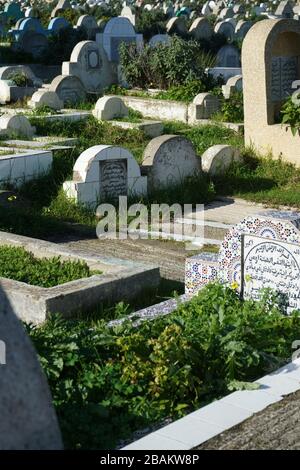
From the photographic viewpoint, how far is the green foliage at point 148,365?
14.0 ft

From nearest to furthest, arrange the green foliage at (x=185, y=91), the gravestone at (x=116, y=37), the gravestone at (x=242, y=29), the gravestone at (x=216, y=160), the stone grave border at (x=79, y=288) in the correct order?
1. the stone grave border at (x=79, y=288)
2. the gravestone at (x=216, y=160)
3. the green foliage at (x=185, y=91)
4. the gravestone at (x=116, y=37)
5. the gravestone at (x=242, y=29)

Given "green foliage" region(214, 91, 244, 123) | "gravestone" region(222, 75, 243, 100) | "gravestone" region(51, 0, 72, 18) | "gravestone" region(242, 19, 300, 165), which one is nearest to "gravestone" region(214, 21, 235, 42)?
"gravestone" region(51, 0, 72, 18)

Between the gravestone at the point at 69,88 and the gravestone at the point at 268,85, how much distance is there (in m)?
3.56

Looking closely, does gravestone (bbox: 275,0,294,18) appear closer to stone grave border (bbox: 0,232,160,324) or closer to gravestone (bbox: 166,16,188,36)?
gravestone (bbox: 166,16,188,36)

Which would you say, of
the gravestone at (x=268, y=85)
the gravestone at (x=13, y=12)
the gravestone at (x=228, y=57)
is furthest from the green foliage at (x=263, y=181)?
the gravestone at (x=13, y=12)

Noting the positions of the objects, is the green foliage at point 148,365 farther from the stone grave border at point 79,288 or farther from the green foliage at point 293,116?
the green foliage at point 293,116

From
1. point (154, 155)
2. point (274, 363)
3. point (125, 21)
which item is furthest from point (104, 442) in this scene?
point (125, 21)

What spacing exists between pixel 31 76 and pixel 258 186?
20.8 feet

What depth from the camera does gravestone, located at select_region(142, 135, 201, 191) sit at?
10273 mm

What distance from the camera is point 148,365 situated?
4738 millimetres

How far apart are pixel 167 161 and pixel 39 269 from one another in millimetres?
Answer: 3928

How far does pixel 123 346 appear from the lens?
489 cm

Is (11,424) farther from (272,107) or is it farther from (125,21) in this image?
(125,21)

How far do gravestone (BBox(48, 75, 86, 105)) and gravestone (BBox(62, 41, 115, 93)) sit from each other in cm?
94
